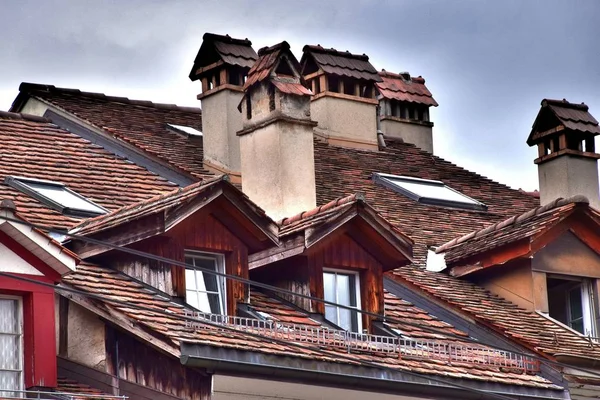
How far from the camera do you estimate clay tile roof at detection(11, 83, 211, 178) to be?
100ft

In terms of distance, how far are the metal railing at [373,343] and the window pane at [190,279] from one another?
27.8 inches

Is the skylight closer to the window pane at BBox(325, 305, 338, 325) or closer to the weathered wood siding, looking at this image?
the window pane at BBox(325, 305, 338, 325)

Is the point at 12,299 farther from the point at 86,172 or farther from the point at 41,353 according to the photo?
the point at 86,172

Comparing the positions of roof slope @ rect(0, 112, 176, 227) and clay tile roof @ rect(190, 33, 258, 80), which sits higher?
clay tile roof @ rect(190, 33, 258, 80)

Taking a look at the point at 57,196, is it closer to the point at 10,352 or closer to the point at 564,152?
the point at 10,352

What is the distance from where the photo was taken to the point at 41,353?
72.9 ft

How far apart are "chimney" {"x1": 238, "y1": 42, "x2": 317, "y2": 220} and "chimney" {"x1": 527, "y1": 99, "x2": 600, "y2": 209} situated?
5761 millimetres

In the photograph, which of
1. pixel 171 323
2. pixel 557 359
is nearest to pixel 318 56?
pixel 557 359

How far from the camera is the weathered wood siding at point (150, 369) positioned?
23016 millimetres

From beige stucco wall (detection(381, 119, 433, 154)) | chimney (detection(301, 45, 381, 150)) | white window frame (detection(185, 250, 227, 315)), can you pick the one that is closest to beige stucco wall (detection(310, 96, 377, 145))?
chimney (detection(301, 45, 381, 150))

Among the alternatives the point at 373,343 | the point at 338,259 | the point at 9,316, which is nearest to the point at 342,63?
the point at 338,259

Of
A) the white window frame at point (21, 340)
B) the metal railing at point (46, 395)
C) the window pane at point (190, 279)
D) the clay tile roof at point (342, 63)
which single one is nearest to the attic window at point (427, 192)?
the clay tile roof at point (342, 63)

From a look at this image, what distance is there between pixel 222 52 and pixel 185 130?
1459 mm

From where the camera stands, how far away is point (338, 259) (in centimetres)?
2672
